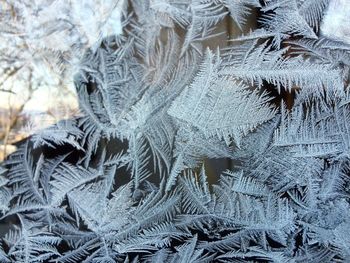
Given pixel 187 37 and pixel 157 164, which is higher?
pixel 187 37

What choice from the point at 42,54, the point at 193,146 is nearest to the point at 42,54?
the point at 42,54

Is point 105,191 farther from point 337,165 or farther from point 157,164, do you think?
point 337,165

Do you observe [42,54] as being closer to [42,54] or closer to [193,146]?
[42,54]

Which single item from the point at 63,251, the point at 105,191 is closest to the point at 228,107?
the point at 105,191

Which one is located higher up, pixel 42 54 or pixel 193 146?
pixel 42 54

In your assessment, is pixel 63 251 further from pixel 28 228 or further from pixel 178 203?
pixel 178 203

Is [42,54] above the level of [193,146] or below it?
above

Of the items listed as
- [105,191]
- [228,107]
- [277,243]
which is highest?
[228,107]
